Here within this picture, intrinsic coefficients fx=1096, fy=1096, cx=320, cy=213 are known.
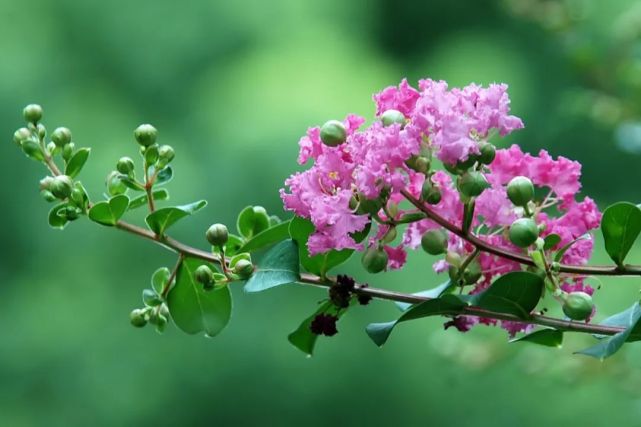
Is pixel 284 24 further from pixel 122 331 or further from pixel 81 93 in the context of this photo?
pixel 122 331

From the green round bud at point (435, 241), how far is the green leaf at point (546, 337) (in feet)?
0.21

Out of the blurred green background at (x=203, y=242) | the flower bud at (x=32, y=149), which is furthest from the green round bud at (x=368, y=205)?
the blurred green background at (x=203, y=242)

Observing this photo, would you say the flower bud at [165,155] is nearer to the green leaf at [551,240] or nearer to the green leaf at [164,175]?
the green leaf at [164,175]

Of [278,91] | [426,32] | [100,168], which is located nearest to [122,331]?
[100,168]

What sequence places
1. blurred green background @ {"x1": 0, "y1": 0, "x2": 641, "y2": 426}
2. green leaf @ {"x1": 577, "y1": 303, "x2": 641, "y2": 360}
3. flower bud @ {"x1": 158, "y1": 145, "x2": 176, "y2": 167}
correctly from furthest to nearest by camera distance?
blurred green background @ {"x1": 0, "y1": 0, "x2": 641, "y2": 426}, flower bud @ {"x1": 158, "y1": 145, "x2": 176, "y2": 167}, green leaf @ {"x1": 577, "y1": 303, "x2": 641, "y2": 360}

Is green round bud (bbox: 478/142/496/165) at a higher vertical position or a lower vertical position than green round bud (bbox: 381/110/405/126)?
higher

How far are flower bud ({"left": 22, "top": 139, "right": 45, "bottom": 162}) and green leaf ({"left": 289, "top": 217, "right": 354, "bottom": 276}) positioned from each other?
6.2 inches

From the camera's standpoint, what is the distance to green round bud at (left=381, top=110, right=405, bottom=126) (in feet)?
1.65

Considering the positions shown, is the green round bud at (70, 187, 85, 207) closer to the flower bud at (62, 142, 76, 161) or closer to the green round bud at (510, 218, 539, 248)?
the flower bud at (62, 142, 76, 161)

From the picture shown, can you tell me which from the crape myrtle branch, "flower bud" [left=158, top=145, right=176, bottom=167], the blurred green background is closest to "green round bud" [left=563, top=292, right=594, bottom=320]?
the crape myrtle branch

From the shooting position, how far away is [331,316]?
0.57 metres

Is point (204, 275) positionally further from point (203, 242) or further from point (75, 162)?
point (203, 242)

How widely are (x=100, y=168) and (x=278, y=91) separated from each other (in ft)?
→ 1.99

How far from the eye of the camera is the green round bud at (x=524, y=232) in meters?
0.49
